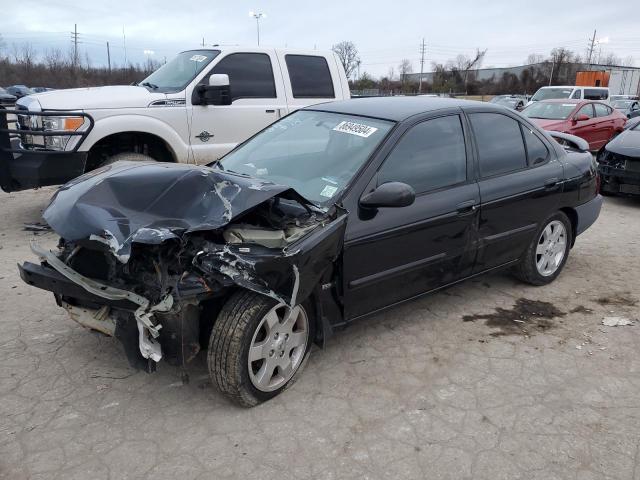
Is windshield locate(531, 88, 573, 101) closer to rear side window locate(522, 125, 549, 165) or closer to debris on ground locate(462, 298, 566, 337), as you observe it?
rear side window locate(522, 125, 549, 165)

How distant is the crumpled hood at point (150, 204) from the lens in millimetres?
2559

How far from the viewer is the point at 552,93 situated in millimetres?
18328

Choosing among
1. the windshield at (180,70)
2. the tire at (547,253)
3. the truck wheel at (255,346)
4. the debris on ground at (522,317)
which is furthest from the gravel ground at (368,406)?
the windshield at (180,70)

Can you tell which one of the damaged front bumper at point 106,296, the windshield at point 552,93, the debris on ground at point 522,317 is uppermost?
the windshield at point 552,93

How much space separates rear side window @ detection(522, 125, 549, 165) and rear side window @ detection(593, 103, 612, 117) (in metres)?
10.1

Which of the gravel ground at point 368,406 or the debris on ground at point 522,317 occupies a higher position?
the debris on ground at point 522,317

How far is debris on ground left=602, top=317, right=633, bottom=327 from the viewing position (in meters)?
4.05

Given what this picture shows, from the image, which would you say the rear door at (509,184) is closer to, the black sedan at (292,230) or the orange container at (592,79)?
the black sedan at (292,230)

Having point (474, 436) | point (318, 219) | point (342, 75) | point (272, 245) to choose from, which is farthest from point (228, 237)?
point (342, 75)

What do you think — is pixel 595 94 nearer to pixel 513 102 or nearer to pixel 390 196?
pixel 513 102

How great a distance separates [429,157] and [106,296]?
232 cm

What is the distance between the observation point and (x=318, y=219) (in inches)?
117

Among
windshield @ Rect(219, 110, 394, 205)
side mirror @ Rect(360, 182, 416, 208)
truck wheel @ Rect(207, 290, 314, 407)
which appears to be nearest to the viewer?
truck wheel @ Rect(207, 290, 314, 407)

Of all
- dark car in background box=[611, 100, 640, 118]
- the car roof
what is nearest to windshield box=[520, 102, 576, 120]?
the car roof
